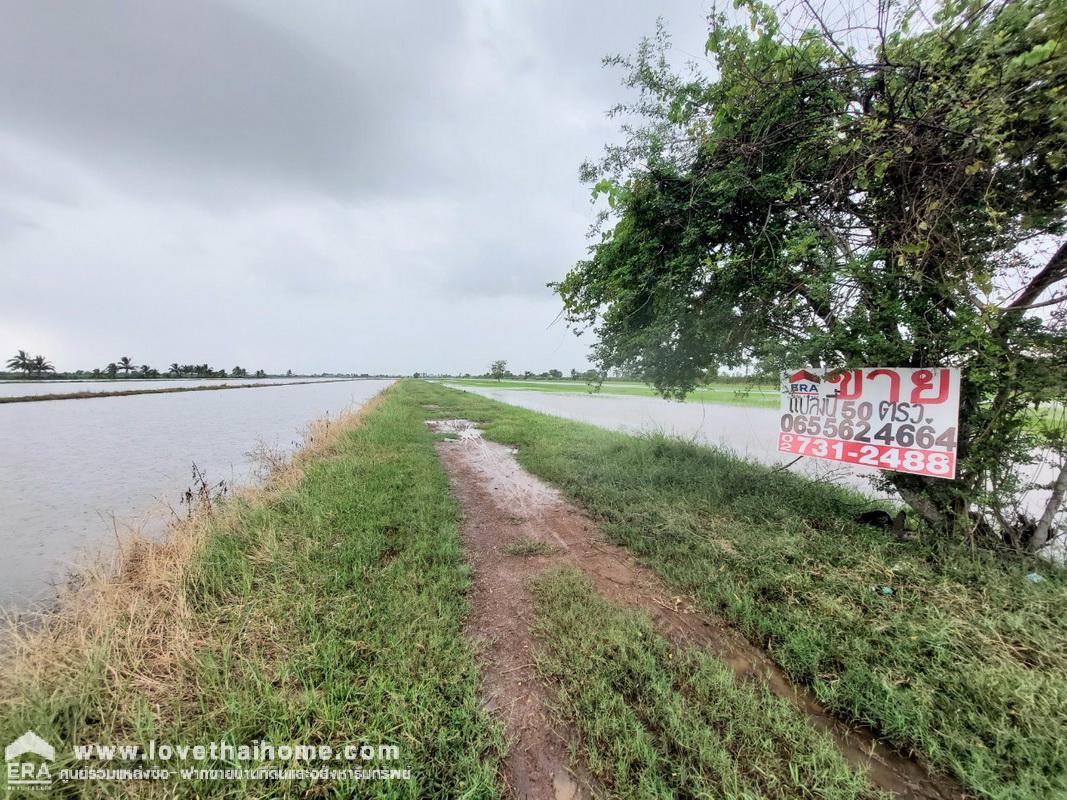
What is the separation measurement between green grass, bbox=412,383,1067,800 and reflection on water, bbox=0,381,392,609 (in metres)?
6.32

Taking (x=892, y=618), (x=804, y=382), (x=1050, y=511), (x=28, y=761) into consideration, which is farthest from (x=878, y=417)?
(x=28, y=761)

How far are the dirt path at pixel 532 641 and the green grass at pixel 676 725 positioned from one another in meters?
0.14

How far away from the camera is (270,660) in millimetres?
2229

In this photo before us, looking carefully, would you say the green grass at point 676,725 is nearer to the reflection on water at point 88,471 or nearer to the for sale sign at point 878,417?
the for sale sign at point 878,417

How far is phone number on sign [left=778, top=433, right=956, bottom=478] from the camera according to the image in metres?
2.90

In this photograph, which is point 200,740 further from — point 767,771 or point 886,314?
point 886,314

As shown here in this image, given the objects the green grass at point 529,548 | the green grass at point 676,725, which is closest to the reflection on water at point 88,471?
the green grass at point 529,548

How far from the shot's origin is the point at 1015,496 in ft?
9.52

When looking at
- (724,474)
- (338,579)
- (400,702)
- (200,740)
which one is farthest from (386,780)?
(724,474)

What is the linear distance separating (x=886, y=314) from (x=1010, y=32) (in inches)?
70.5

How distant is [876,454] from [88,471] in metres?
13.5

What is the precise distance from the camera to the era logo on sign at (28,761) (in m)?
1.52

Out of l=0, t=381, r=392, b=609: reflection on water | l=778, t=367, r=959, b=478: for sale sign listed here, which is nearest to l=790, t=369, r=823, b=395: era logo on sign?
l=778, t=367, r=959, b=478: for sale sign

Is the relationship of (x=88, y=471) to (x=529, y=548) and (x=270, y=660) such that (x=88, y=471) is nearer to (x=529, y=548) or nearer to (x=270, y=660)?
(x=270, y=660)
